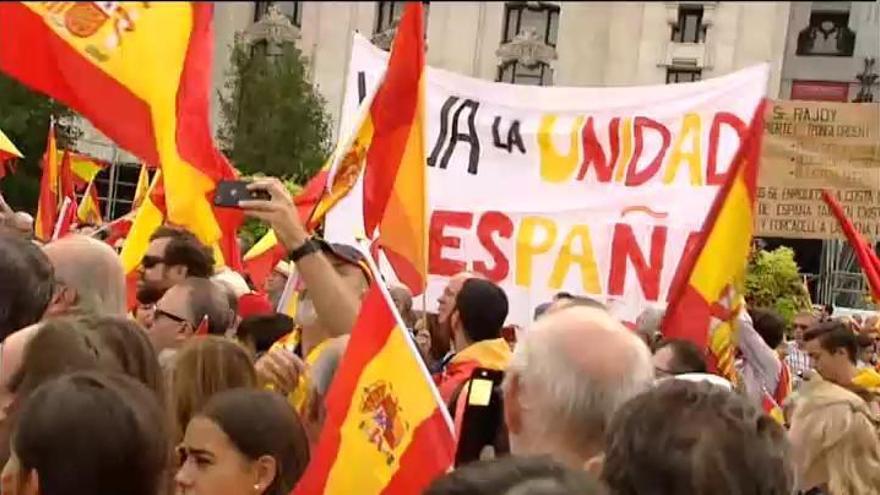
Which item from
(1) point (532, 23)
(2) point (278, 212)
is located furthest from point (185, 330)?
(1) point (532, 23)

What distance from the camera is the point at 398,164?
5.27 meters

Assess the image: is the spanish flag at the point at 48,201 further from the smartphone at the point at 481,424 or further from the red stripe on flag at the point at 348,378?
the smartphone at the point at 481,424

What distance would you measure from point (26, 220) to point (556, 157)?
3.02 meters

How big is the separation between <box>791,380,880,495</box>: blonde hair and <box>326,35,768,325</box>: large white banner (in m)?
2.45

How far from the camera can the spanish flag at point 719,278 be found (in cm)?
534

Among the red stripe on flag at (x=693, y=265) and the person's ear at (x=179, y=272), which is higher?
the red stripe on flag at (x=693, y=265)

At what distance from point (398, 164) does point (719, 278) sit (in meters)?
1.24

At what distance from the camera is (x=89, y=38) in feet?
9.56

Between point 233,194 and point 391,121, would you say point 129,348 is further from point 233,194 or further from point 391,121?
point 391,121

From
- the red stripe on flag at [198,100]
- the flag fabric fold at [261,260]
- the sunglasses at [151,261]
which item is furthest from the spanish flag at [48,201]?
the red stripe on flag at [198,100]

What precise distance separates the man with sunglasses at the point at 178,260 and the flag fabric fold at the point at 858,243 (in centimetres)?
319

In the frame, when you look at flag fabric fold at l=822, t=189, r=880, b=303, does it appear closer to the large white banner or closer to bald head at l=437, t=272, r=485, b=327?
the large white banner

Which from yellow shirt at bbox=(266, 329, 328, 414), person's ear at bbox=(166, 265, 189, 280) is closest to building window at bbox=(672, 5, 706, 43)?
person's ear at bbox=(166, 265, 189, 280)

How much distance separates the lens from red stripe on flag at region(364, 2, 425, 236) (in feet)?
17.1
